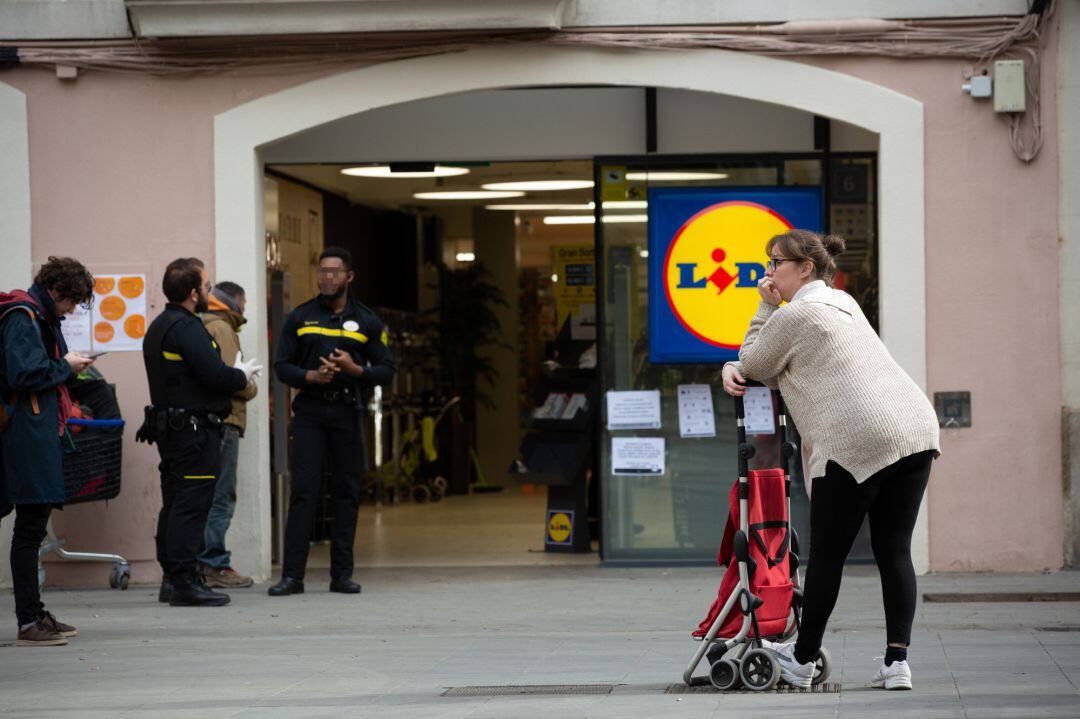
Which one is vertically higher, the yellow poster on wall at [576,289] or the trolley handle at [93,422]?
the yellow poster on wall at [576,289]

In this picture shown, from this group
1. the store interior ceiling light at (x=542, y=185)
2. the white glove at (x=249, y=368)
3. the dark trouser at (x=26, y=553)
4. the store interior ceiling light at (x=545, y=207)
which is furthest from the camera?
the store interior ceiling light at (x=545, y=207)

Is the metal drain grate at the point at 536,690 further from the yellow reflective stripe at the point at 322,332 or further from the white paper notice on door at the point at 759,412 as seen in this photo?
the white paper notice on door at the point at 759,412

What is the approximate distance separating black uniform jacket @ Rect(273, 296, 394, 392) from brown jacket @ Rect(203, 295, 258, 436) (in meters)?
0.33

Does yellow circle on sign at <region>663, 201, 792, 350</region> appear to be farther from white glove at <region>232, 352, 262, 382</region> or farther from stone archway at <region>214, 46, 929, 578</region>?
white glove at <region>232, 352, 262, 382</region>

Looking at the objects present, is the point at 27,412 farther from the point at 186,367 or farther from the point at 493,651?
the point at 493,651

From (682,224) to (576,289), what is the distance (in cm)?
261

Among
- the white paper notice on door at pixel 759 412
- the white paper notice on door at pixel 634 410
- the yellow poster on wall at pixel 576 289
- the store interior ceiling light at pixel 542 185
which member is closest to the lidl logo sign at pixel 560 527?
the white paper notice on door at pixel 634 410

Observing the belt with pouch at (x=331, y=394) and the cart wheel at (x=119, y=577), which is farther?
the cart wheel at (x=119, y=577)

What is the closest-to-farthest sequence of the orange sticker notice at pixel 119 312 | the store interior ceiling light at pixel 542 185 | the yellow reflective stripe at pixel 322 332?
the yellow reflective stripe at pixel 322 332 → the orange sticker notice at pixel 119 312 → the store interior ceiling light at pixel 542 185

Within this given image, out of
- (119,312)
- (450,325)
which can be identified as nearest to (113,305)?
(119,312)

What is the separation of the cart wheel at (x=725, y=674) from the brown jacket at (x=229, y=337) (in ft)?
14.7

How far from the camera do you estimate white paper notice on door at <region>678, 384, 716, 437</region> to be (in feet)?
36.2

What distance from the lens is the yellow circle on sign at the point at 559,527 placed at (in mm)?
12055

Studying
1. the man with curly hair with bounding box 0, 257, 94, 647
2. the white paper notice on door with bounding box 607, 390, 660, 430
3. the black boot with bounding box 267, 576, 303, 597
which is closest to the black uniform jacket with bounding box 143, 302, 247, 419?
the man with curly hair with bounding box 0, 257, 94, 647
